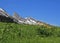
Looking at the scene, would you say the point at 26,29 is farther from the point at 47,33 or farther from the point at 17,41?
the point at 17,41

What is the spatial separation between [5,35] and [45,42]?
3763 millimetres

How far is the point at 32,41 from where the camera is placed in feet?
67.4

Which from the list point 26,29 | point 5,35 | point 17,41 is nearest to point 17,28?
point 26,29

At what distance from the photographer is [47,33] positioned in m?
25.1

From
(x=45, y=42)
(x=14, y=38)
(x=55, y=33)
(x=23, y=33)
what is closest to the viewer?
(x=45, y=42)

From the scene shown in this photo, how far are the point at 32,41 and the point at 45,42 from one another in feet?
3.28

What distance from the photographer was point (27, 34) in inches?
929

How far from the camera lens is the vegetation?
21.0m

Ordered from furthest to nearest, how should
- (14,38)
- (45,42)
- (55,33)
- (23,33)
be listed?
(55,33)
(23,33)
(14,38)
(45,42)

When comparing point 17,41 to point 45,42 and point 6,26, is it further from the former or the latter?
point 6,26

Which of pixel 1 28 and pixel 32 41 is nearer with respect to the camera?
pixel 32 41

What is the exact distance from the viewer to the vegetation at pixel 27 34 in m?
21.0

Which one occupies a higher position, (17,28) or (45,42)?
(17,28)

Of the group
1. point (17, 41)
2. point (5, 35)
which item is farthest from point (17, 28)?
point (17, 41)
